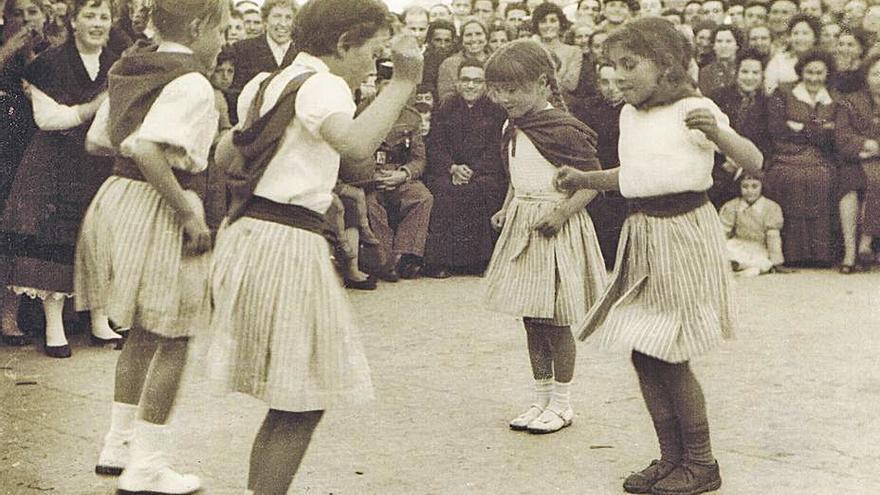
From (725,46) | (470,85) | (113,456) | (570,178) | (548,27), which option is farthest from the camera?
(725,46)

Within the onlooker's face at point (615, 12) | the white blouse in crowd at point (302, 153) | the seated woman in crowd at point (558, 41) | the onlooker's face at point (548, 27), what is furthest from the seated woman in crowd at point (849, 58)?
the white blouse in crowd at point (302, 153)

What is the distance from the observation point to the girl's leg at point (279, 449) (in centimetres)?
316

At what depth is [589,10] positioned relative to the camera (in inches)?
440

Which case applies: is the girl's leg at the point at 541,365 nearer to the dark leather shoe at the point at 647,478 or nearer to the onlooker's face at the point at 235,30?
the dark leather shoe at the point at 647,478

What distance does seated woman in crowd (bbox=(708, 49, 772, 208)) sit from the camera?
389 inches

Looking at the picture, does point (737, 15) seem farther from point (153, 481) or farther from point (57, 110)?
point (153, 481)

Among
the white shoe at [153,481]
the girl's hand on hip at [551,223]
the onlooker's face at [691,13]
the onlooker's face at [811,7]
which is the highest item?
the onlooker's face at [811,7]

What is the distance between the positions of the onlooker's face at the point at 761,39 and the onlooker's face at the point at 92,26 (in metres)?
6.09

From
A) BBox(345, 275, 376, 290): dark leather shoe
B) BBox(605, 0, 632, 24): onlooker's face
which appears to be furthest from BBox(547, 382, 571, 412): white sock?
BBox(605, 0, 632, 24): onlooker's face

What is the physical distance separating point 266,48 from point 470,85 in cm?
173

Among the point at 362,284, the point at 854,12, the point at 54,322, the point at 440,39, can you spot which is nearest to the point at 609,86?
the point at 440,39

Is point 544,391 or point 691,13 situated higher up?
point 691,13

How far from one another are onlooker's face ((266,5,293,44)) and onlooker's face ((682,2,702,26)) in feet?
13.0

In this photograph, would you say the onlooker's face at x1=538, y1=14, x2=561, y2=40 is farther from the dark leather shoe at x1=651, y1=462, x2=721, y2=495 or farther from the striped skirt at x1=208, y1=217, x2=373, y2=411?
the striped skirt at x1=208, y1=217, x2=373, y2=411
